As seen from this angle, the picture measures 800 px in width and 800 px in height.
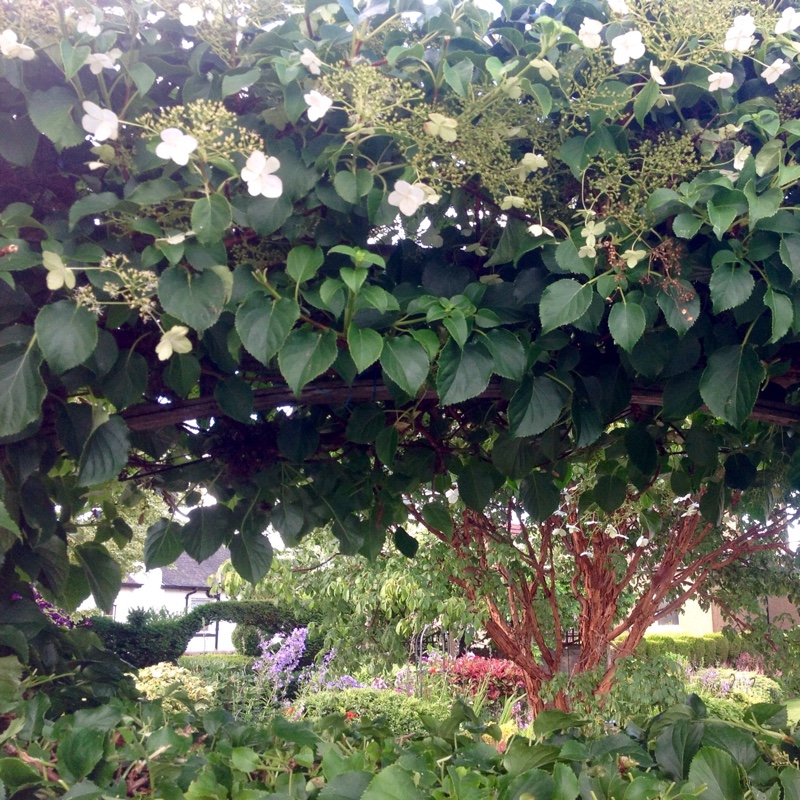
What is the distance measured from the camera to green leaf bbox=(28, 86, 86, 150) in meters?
1.05

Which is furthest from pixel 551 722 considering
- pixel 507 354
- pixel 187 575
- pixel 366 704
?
pixel 187 575

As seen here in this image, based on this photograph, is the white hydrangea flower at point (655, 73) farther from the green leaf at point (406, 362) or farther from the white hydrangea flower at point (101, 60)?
the white hydrangea flower at point (101, 60)

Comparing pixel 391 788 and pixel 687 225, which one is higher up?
pixel 687 225

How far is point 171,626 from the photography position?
14.5m

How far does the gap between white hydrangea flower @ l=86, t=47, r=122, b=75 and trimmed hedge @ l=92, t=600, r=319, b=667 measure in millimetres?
12731

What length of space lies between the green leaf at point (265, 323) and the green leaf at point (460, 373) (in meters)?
0.23

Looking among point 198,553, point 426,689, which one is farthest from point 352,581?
point 198,553

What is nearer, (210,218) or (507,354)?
(210,218)

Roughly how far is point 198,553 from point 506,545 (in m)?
3.29

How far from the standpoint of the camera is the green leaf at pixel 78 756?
983 mm

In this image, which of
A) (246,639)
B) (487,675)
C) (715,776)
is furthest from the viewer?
(246,639)

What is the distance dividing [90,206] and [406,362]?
0.49 meters

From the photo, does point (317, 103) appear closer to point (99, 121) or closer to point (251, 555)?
point (99, 121)

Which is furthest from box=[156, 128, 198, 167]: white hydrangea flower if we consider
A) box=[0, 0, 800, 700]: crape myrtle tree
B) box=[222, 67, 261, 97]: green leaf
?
box=[222, 67, 261, 97]: green leaf
